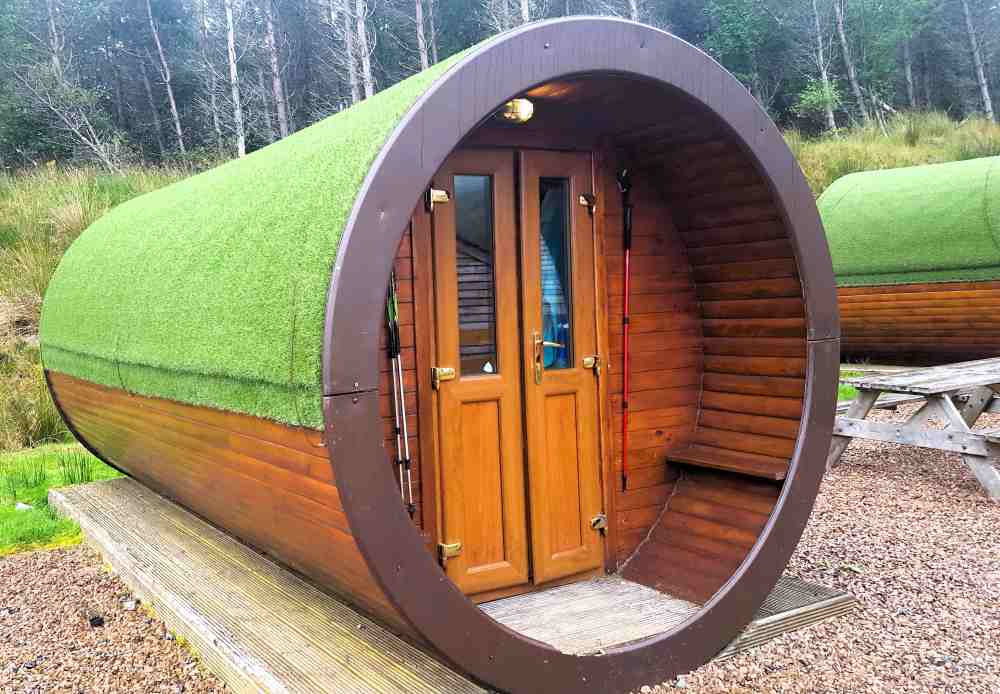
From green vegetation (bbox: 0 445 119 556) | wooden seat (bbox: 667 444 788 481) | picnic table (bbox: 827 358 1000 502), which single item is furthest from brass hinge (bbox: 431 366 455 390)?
green vegetation (bbox: 0 445 119 556)

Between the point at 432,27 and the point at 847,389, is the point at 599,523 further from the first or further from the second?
the point at 432,27

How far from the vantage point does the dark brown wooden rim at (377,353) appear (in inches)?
109

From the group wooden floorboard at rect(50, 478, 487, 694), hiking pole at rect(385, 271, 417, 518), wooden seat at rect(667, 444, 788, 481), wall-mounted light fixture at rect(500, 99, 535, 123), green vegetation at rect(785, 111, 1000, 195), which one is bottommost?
wooden floorboard at rect(50, 478, 487, 694)

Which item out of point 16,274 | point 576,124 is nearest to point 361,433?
point 576,124

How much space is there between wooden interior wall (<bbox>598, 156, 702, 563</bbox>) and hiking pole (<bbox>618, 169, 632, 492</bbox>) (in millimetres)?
22

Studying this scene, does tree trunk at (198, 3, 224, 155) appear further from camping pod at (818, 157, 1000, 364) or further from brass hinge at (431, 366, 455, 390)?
brass hinge at (431, 366, 455, 390)

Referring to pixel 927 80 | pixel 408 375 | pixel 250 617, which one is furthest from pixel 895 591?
pixel 927 80

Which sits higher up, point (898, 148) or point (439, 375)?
point (898, 148)

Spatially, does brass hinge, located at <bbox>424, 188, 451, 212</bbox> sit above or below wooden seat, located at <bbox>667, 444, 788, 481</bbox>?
above

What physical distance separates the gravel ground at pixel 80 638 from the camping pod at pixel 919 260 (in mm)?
9353

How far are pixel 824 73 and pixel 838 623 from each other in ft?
100

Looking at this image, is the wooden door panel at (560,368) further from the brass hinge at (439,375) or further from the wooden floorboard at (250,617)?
the wooden floorboard at (250,617)

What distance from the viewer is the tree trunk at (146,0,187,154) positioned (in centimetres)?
2812

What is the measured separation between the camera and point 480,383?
405cm
